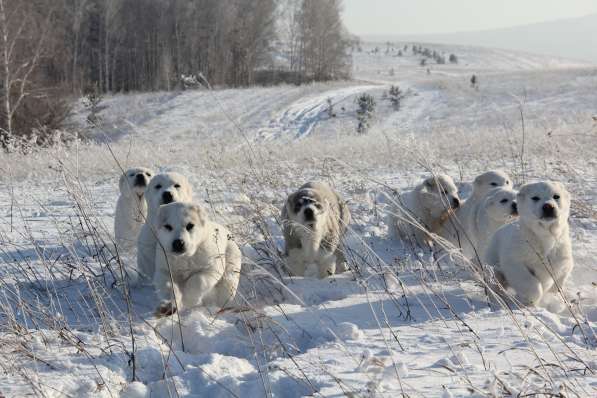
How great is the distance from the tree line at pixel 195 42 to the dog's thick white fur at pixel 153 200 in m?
34.3

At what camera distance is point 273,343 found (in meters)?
3.56

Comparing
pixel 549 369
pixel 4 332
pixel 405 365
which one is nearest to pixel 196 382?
pixel 405 365

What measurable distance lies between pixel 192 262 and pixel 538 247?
259cm

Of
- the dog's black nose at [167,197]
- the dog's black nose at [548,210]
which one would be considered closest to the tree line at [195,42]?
the dog's black nose at [167,197]

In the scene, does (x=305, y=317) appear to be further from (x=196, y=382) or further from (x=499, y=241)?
(x=499, y=241)

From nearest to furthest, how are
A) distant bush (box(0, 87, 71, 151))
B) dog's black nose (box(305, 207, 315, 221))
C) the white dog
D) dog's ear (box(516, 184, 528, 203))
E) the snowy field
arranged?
the snowy field
dog's ear (box(516, 184, 528, 203))
dog's black nose (box(305, 207, 315, 221))
the white dog
distant bush (box(0, 87, 71, 151))

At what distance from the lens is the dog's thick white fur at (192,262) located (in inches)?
174

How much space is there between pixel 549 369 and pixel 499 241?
2.18 metres

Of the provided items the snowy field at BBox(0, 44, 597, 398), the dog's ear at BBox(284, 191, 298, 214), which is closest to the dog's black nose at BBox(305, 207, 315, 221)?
the dog's ear at BBox(284, 191, 298, 214)

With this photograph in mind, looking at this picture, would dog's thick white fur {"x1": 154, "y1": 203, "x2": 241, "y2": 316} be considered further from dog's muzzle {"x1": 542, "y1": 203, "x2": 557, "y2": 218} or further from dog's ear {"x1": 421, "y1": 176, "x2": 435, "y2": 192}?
dog's ear {"x1": 421, "y1": 176, "x2": 435, "y2": 192}

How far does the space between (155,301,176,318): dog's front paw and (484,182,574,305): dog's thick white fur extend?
96.1 inches

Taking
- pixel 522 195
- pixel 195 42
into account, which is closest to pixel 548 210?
pixel 522 195

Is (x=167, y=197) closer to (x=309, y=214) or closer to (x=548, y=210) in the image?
(x=309, y=214)

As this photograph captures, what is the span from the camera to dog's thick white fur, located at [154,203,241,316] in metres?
4.41
